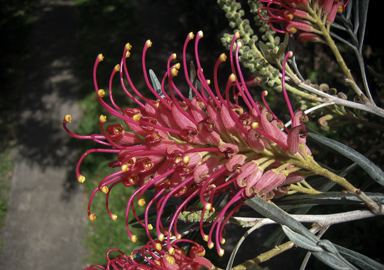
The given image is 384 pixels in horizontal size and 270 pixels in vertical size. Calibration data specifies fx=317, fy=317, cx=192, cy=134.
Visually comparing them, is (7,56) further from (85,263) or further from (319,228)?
(319,228)

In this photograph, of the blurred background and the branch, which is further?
the blurred background

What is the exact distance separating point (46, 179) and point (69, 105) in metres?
0.99

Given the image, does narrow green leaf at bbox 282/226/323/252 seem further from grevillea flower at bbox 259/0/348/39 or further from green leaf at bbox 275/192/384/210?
grevillea flower at bbox 259/0/348/39

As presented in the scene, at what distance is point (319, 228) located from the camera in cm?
90

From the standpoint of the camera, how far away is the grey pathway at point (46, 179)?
3035mm

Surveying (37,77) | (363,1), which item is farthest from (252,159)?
(37,77)

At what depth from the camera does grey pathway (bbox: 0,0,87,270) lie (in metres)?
3.04

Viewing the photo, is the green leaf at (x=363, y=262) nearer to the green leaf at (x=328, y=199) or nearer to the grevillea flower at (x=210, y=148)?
the green leaf at (x=328, y=199)

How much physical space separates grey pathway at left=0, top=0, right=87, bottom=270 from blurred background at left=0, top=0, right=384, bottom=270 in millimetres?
11

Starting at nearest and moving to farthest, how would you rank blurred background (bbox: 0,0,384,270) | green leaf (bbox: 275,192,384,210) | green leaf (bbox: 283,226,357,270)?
green leaf (bbox: 283,226,357,270)
green leaf (bbox: 275,192,384,210)
blurred background (bbox: 0,0,384,270)

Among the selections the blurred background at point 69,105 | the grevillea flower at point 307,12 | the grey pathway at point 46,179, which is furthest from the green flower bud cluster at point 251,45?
the grey pathway at point 46,179

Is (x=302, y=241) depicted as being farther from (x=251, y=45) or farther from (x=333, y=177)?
(x=251, y=45)

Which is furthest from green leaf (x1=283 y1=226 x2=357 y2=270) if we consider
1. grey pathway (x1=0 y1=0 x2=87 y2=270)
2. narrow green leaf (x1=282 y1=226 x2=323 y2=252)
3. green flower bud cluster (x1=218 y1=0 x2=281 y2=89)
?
grey pathway (x1=0 y1=0 x2=87 y2=270)

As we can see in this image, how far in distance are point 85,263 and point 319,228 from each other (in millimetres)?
2546
